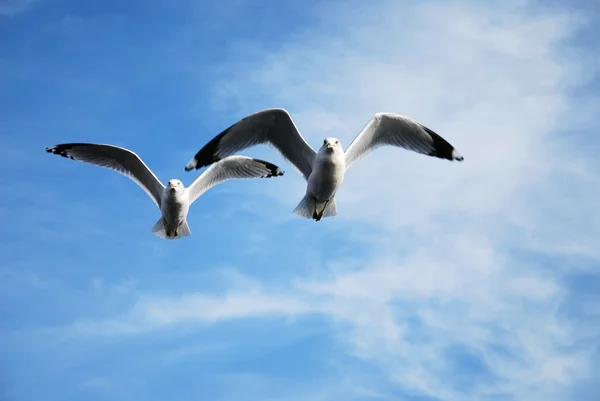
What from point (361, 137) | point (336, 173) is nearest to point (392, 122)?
point (361, 137)

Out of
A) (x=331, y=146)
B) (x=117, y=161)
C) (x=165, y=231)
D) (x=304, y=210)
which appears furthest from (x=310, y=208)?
(x=117, y=161)

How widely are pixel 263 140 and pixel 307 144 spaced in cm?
52

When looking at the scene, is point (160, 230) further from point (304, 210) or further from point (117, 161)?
point (304, 210)

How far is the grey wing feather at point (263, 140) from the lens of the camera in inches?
371

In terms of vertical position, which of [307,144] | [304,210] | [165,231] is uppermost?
[307,144]

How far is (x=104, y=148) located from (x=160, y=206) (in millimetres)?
996

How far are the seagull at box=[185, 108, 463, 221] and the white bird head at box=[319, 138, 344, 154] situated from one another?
0.24m

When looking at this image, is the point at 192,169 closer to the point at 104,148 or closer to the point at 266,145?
the point at 266,145

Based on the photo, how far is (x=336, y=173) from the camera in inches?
352

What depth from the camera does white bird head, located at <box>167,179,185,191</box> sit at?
407 inches

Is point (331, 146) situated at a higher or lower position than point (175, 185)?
lower

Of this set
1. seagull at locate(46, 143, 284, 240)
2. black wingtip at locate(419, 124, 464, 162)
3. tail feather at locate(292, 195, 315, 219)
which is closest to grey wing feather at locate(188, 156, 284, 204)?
seagull at locate(46, 143, 284, 240)

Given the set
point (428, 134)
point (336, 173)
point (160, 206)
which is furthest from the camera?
point (160, 206)

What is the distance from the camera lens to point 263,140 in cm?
962
